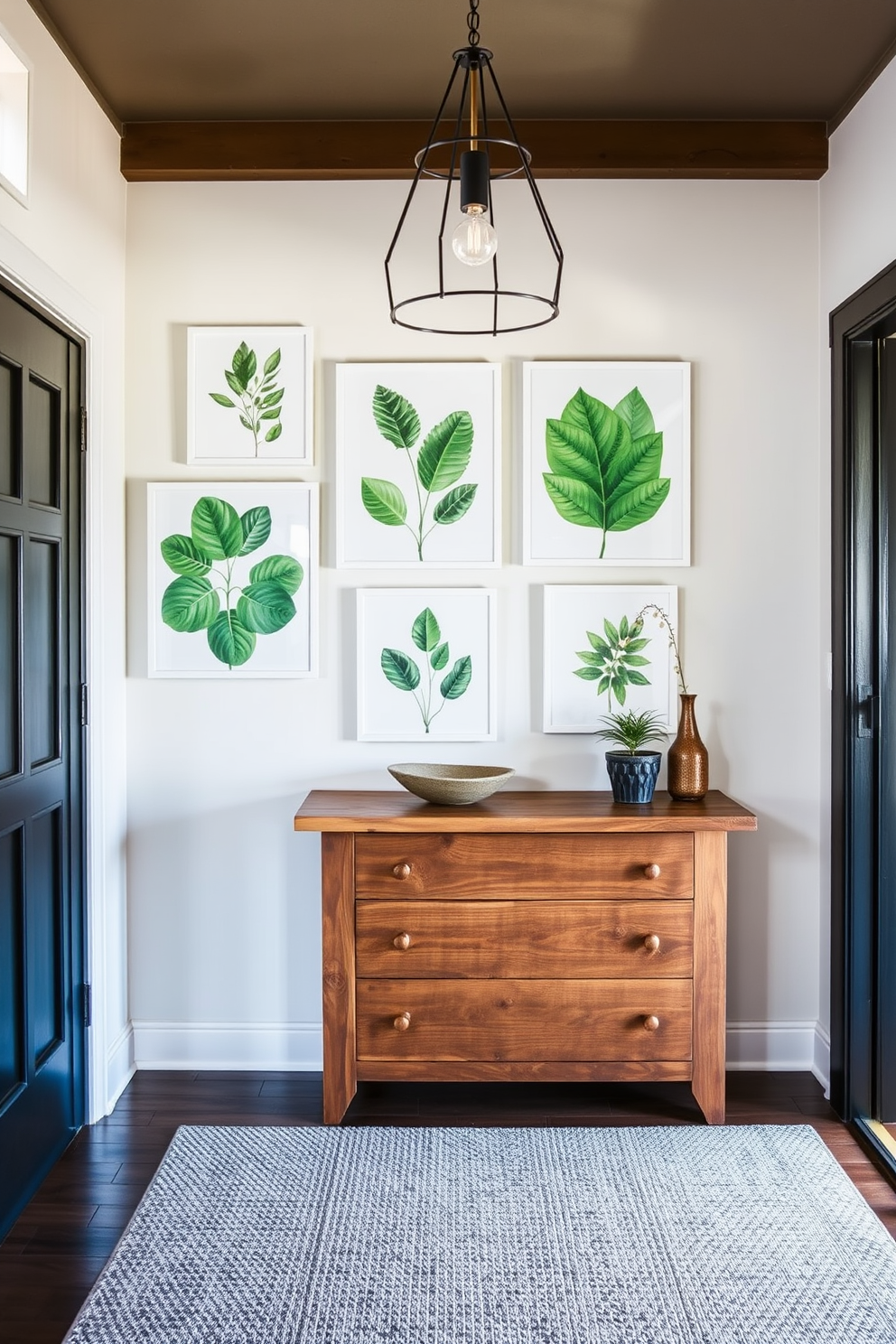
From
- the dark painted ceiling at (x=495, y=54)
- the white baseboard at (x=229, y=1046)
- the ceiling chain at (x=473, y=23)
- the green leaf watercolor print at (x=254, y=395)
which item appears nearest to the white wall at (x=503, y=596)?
the white baseboard at (x=229, y=1046)

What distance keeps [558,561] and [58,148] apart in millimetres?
1660

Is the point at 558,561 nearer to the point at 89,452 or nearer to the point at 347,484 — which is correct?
the point at 347,484

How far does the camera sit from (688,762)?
277 centimetres

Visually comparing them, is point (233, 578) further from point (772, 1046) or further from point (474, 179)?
point (772, 1046)

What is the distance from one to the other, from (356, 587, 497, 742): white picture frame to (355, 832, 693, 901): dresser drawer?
1.49ft

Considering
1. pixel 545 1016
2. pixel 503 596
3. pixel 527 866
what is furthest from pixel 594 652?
pixel 545 1016

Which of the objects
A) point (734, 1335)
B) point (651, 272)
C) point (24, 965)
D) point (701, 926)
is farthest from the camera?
point (651, 272)

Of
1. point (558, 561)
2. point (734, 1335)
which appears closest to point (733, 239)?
point (558, 561)

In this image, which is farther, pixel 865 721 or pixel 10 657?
pixel 865 721

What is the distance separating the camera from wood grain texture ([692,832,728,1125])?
258 centimetres

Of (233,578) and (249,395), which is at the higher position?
(249,395)

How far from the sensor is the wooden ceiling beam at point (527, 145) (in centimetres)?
284

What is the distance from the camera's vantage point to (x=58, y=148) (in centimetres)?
241

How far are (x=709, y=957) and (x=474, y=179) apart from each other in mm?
1937
